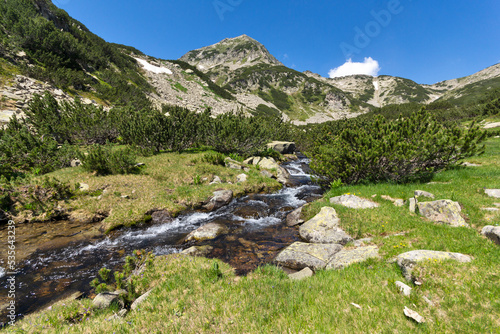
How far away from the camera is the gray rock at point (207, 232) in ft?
30.1

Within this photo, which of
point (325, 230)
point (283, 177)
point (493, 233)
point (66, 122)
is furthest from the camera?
point (283, 177)

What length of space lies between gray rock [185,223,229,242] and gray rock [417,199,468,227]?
849 centimetres

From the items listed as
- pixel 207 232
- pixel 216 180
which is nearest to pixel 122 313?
pixel 207 232

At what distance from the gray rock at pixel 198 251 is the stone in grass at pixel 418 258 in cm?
625

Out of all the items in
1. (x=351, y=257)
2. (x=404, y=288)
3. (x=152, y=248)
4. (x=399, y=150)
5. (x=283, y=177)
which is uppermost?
(x=399, y=150)

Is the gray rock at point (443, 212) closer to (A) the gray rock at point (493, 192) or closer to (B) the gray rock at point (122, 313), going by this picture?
(A) the gray rock at point (493, 192)

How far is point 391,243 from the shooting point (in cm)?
649

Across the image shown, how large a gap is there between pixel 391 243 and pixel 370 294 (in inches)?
119

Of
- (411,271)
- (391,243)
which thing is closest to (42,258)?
(411,271)

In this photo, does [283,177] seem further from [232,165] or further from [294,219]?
[294,219]

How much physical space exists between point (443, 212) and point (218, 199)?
10.8 meters

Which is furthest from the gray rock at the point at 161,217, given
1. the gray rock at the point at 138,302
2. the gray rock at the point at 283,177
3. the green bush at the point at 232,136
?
the green bush at the point at 232,136

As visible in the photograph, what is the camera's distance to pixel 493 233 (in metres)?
5.75

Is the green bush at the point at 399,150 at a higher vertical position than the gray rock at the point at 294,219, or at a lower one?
higher
